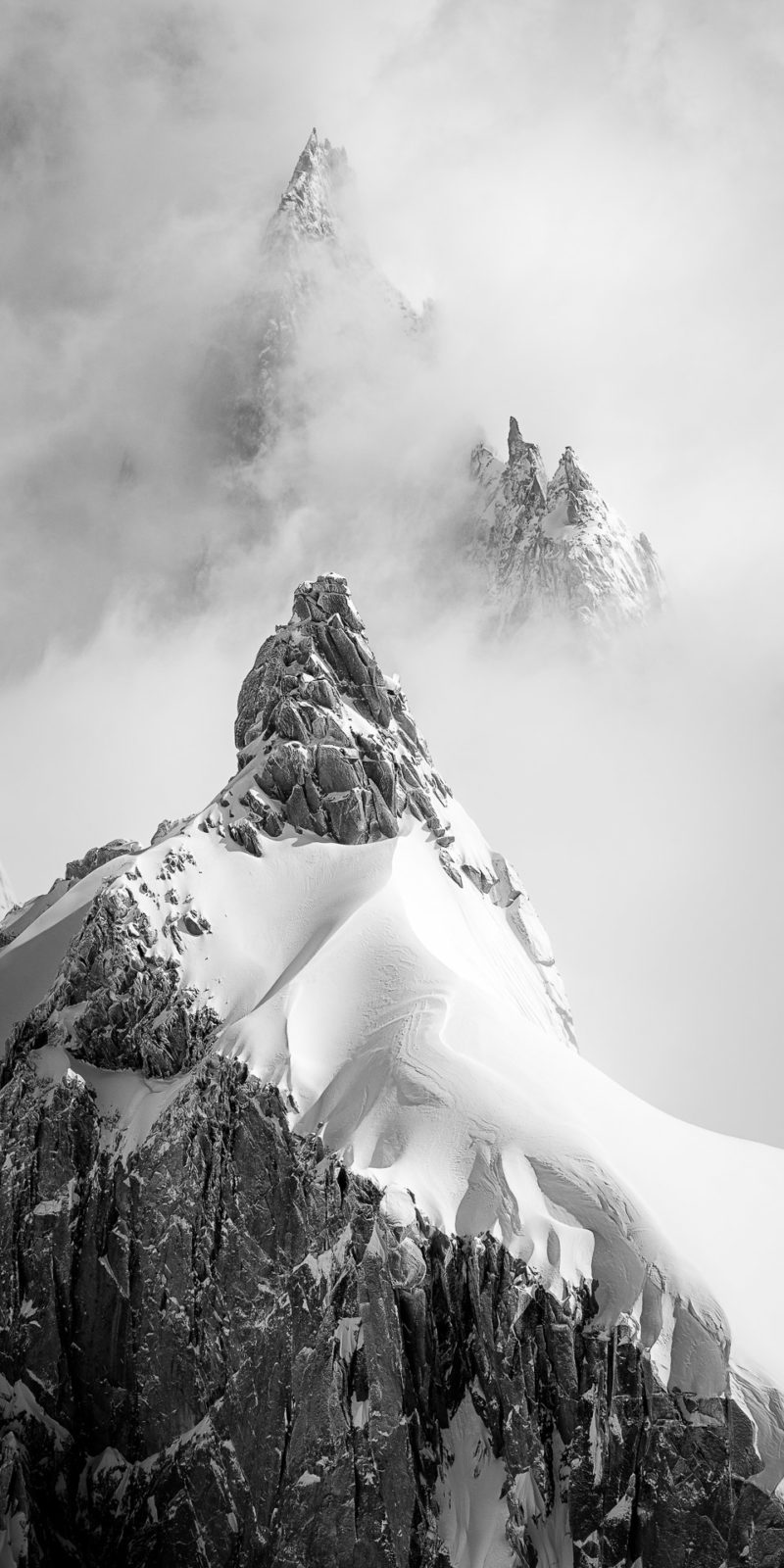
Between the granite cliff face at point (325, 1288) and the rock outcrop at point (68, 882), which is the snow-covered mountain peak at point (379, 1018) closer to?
the granite cliff face at point (325, 1288)

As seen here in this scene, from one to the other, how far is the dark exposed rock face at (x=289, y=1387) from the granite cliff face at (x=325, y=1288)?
6.3 inches

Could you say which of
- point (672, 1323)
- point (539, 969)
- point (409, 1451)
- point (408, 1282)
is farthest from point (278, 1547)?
point (539, 969)

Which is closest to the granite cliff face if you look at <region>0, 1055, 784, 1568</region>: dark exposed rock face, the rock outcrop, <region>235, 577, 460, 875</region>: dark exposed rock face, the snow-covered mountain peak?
<region>0, 1055, 784, 1568</region>: dark exposed rock face

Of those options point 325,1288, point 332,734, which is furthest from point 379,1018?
point 332,734

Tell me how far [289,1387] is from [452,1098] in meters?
20.4

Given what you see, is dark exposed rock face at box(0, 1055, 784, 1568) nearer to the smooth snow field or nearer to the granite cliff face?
the granite cliff face

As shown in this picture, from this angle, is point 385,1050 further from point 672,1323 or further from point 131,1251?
point 672,1323

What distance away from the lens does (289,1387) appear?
78250mm

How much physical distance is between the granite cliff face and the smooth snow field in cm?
25

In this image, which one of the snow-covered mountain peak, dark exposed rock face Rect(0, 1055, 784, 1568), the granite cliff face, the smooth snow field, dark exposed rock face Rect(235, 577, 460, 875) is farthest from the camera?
dark exposed rock face Rect(235, 577, 460, 875)

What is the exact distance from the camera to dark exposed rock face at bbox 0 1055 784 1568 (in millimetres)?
73062

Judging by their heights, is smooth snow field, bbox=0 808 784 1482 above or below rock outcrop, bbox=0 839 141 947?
below

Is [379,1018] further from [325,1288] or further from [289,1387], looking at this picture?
[289,1387]

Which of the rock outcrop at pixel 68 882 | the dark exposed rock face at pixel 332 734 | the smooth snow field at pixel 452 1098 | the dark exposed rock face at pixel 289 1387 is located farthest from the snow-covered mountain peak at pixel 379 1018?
the rock outcrop at pixel 68 882
